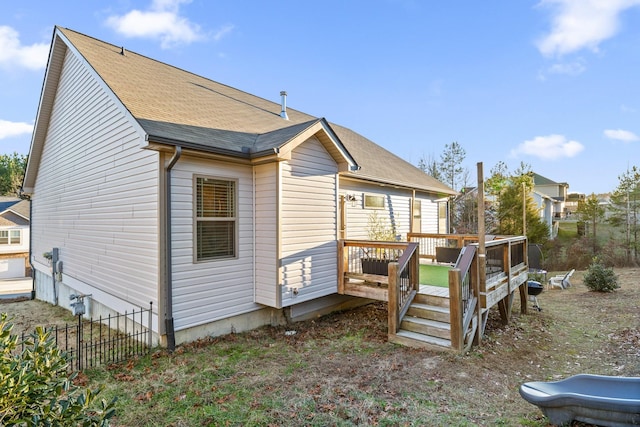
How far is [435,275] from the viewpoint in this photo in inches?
366

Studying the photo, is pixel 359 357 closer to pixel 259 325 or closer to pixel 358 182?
pixel 259 325

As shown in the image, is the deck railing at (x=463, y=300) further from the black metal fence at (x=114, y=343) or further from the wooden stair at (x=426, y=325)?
the black metal fence at (x=114, y=343)

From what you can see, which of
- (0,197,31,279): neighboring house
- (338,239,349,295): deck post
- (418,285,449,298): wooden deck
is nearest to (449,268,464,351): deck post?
(418,285,449,298): wooden deck

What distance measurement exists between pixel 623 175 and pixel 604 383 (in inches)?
1056

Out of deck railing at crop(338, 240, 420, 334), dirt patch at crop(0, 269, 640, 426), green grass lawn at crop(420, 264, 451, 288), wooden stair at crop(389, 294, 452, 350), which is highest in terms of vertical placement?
deck railing at crop(338, 240, 420, 334)

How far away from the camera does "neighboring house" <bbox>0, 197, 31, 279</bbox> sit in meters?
26.6

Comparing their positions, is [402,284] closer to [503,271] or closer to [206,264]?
[503,271]

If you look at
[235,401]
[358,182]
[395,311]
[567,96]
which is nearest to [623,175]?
[567,96]

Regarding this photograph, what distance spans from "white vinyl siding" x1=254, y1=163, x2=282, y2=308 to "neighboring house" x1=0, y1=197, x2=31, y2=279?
3151 centimetres

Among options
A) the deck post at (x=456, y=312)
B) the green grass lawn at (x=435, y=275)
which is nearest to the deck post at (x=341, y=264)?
the green grass lawn at (x=435, y=275)

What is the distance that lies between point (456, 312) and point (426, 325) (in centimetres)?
71

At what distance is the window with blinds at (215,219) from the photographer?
5.87m

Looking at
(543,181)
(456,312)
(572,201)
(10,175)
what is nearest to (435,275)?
(456,312)

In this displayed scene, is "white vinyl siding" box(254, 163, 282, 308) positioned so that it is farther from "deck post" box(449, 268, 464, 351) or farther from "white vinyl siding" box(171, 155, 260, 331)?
"deck post" box(449, 268, 464, 351)
